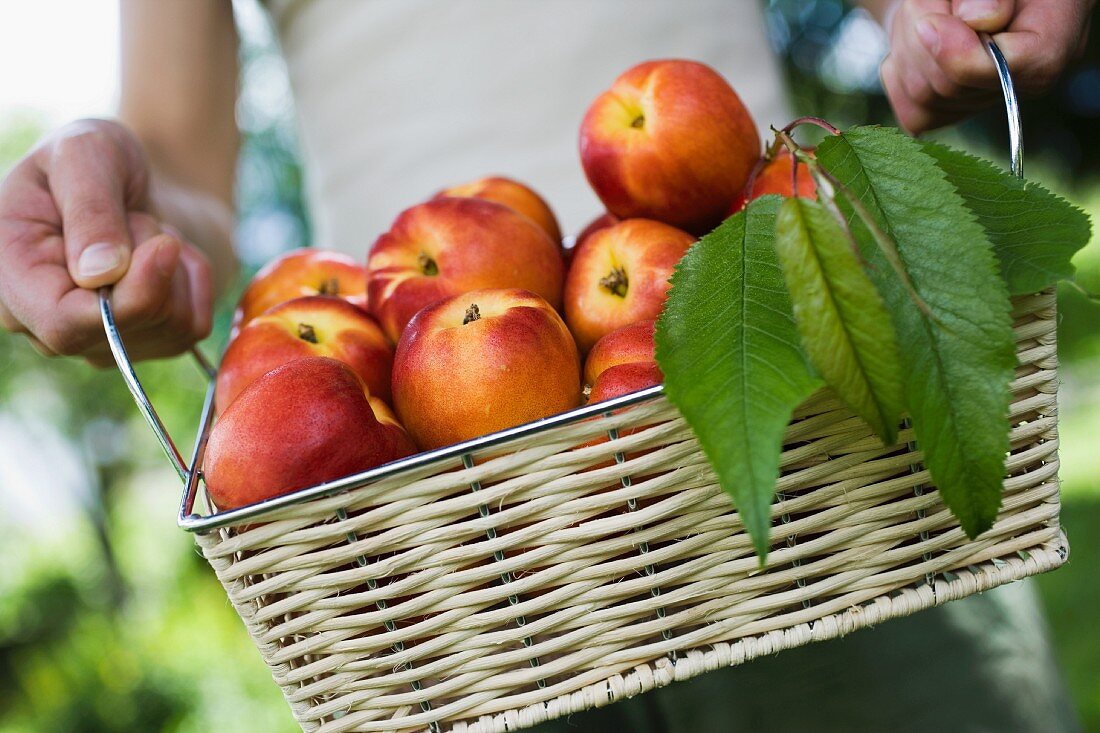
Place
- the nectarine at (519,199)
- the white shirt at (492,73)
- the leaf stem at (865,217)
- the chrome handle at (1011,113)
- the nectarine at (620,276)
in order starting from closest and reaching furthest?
the leaf stem at (865,217)
the chrome handle at (1011,113)
the nectarine at (620,276)
the nectarine at (519,199)
the white shirt at (492,73)

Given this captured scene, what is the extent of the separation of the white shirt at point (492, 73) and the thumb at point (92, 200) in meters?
0.49

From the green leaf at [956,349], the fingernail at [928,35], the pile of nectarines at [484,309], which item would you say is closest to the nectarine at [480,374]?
the pile of nectarines at [484,309]

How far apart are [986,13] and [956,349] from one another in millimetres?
280

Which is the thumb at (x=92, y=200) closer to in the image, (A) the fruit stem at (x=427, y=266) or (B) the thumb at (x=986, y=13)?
(A) the fruit stem at (x=427, y=266)

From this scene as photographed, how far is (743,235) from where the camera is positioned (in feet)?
1.52

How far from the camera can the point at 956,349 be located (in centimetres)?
42

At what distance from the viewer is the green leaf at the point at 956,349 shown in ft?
1.38

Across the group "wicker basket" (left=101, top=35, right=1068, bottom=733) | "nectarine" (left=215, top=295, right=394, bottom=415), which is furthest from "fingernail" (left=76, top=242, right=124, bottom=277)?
"wicker basket" (left=101, top=35, right=1068, bottom=733)

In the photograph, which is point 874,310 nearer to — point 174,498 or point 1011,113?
point 1011,113

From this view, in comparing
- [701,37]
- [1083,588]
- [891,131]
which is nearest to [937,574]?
[891,131]

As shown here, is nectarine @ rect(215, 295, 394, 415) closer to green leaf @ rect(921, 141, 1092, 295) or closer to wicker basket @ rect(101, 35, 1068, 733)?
wicker basket @ rect(101, 35, 1068, 733)

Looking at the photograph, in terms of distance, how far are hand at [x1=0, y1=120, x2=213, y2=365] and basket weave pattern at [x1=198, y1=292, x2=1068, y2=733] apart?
0.91 ft

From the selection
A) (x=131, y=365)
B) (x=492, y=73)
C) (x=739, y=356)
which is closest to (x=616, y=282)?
(x=739, y=356)

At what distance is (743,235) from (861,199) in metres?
0.07
